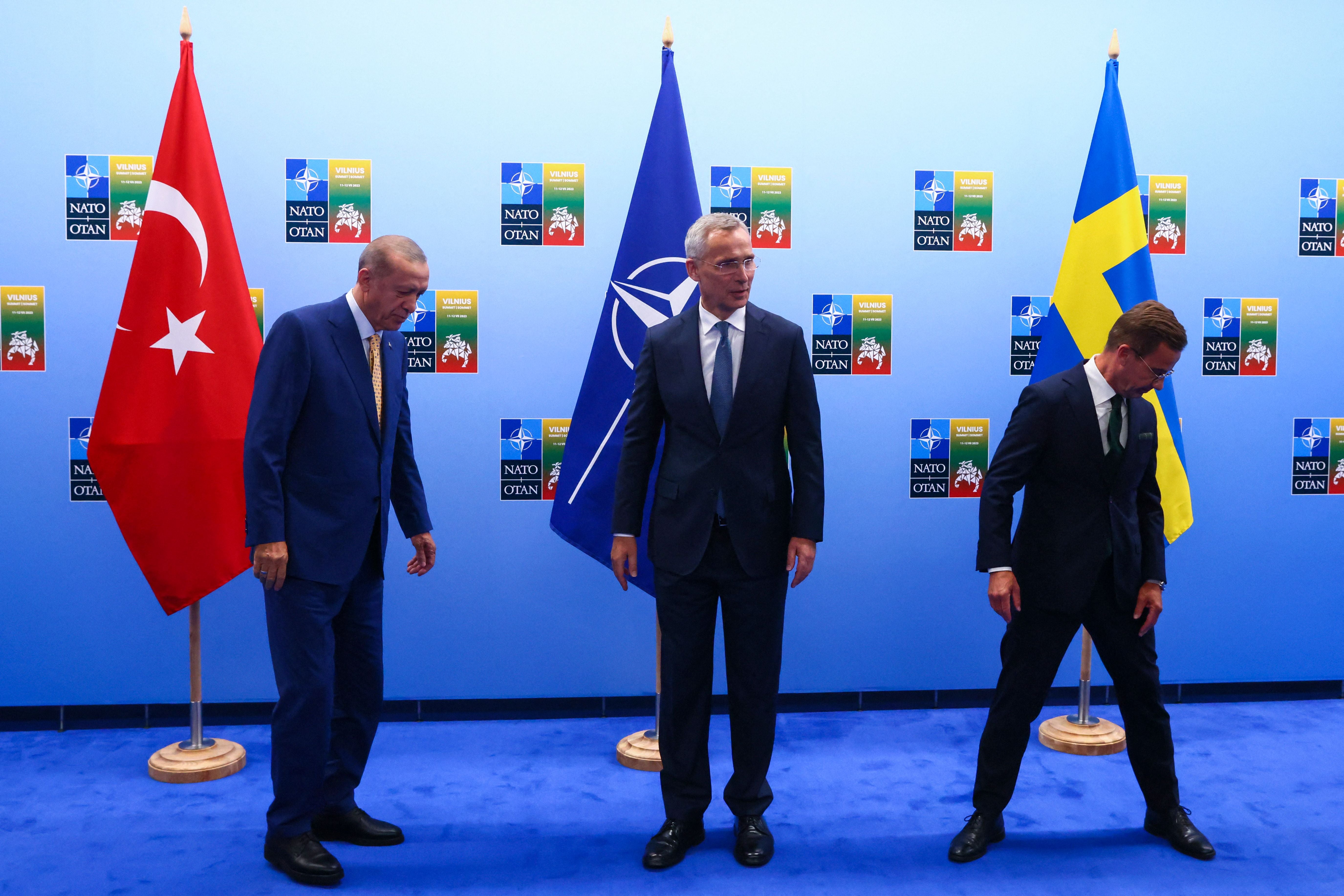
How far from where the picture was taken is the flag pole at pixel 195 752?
3152mm

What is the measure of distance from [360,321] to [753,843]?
1.76 m

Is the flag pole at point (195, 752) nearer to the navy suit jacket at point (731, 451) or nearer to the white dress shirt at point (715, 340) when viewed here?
the navy suit jacket at point (731, 451)

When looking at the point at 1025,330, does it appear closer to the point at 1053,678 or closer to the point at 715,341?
the point at 1053,678

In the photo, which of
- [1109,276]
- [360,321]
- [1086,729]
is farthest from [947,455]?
[360,321]

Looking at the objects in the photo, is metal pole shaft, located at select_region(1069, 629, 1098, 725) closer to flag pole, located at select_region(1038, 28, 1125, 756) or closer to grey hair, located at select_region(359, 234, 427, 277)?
flag pole, located at select_region(1038, 28, 1125, 756)

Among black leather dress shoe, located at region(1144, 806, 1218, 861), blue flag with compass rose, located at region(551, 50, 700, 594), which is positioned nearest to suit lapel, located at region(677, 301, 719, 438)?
blue flag with compass rose, located at region(551, 50, 700, 594)

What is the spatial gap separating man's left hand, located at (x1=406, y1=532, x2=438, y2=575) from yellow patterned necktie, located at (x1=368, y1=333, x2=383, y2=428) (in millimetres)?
384

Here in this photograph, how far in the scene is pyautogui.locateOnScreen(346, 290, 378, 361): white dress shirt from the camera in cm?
258

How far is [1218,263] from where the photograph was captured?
12.9 ft

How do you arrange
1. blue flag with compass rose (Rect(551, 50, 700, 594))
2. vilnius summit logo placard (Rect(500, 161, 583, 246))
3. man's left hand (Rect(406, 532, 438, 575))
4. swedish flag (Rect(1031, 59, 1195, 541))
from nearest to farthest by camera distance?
man's left hand (Rect(406, 532, 438, 575)) < blue flag with compass rose (Rect(551, 50, 700, 594)) < swedish flag (Rect(1031, 59, 1195, 541)) < vilnius summit logo placard (Rect(500, 161, 583, 246))

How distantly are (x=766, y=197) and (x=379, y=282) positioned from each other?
1782 millimetres

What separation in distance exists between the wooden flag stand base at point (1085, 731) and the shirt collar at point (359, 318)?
257cm

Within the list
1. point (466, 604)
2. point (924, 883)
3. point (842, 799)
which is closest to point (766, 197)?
point (466, 604)

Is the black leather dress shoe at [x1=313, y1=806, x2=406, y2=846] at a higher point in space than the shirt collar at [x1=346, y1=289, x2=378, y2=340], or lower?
lower
